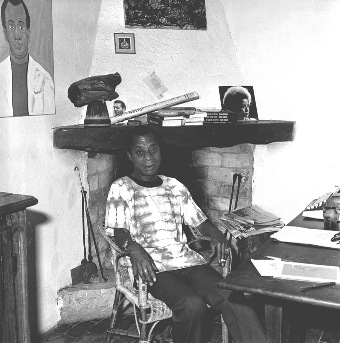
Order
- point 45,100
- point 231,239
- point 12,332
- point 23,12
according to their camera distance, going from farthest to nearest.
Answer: point 231,239
point 45,100
point 23,12
point 12,332

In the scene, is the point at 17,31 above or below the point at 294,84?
above

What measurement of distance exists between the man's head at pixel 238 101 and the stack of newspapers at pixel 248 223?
71 cm

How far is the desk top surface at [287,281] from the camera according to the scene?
1638 millimetres

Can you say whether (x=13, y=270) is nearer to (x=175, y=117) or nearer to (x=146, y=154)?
(x=146, y=154)

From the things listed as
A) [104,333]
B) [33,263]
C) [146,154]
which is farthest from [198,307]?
[33,263]

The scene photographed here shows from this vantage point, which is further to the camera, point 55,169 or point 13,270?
point 55,169

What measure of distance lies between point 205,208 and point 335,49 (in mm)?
1503

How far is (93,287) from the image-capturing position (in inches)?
130

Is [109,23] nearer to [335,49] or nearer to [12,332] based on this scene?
[335,49]

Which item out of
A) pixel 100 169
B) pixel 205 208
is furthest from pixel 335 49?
pixel 100 169

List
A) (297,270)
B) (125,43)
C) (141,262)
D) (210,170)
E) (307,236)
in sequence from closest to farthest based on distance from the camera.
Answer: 1. (297,270)
2. (307,236)
3. (141,262)
4. (125,43)
5. (210,170)

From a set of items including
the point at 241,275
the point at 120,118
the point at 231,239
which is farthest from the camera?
the point at 231,239

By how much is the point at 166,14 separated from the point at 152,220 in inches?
63.7

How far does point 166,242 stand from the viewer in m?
2.67
